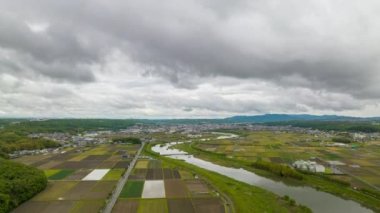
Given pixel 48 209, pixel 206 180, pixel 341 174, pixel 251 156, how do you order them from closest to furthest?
pixel 48 209
pixel 206 180
pixel 341 174
pixel 251 156

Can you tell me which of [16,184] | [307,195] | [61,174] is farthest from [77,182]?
[307,195]

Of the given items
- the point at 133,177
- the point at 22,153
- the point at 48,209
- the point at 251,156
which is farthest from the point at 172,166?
the point at 22,153

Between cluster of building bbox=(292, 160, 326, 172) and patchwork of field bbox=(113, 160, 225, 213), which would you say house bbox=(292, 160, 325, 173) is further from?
patchwork of field bbox=(113, 160, 225, 213)

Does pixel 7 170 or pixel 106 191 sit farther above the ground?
pixel 7 170

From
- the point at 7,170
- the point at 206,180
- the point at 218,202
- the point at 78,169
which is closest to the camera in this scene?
the point at 218,202

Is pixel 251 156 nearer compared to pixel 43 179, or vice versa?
pixel 43 179

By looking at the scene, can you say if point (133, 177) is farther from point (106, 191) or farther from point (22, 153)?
point (22, 153)

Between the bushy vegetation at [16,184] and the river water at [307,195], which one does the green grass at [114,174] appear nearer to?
the bushy vegetation at [16,184]
